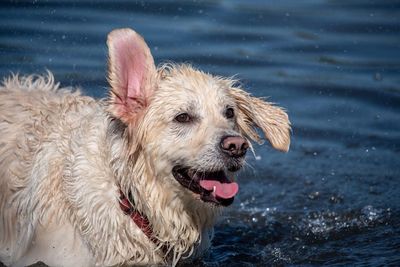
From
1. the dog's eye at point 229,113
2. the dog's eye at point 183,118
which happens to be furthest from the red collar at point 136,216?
the dog's eye at point 229,113

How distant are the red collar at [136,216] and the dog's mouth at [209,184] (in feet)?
1.25

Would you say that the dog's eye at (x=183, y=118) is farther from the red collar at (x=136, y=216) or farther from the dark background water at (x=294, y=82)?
the dark background water at (x=294, y=82)

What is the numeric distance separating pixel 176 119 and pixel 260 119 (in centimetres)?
A: 78

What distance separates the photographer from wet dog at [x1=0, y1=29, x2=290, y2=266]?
6051 mm

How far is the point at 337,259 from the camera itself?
297 inches

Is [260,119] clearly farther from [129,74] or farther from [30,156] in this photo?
[30,156]

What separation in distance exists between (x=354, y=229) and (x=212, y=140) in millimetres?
2666

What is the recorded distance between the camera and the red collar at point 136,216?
6.19 metres

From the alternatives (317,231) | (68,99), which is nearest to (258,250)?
(317,231)

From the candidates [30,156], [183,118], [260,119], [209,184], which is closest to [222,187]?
[209,184]

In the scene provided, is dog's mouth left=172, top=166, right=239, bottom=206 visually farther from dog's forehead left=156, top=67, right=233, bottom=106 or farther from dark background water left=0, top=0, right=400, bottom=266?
dark background water left=0, top=0, right=400, bottom=266

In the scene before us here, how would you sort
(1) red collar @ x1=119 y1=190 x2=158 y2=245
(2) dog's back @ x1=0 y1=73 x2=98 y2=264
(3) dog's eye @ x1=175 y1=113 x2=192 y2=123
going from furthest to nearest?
1. (2) dog's back @ x1=0 y1=73 x2=98 y2=264
2. (1) red collar @ x1=119 y1=190 x2=158 y2=245
3. (3) dog's eye @ x1=175 y1=113 x2=192 y2=123

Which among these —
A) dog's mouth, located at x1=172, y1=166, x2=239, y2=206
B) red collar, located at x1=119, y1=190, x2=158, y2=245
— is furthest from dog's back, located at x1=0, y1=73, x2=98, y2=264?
dog's mouth, located at x1=172, y1=166, x2=239, y2=206

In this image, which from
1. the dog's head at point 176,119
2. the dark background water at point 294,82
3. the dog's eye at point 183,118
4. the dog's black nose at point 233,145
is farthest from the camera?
the dark background water at point 294,82
